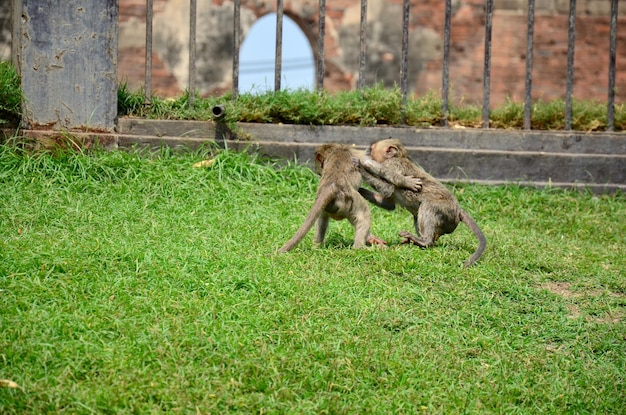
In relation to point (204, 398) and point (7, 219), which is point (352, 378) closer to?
point (204, 398)

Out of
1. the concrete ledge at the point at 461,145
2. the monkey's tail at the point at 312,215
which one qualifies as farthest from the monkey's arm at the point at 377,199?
the concrete ledge at the point at 461,145

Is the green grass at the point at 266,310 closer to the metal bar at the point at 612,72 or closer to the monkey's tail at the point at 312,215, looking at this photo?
the monkey's tail at the point at 312,215

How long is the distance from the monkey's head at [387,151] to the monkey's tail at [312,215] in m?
0.65

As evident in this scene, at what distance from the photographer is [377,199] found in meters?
6.49

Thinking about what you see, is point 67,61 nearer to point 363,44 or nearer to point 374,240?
point 363,44

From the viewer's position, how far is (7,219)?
6145 millimetres

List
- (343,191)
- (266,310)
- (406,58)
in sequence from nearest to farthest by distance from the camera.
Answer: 1. (266,310)
2. (343,191)
3. (406,58)

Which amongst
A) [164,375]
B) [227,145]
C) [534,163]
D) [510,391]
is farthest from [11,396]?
[534,163]

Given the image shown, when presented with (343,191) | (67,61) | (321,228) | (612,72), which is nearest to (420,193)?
(343,191)

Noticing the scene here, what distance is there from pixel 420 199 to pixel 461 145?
2.16m

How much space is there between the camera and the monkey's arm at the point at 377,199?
21.2 ft

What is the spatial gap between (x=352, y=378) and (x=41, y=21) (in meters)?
4.95

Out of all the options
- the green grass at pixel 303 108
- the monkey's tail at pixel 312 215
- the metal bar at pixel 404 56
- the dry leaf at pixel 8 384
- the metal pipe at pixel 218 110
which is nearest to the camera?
the dry leaf at pixel 8 384

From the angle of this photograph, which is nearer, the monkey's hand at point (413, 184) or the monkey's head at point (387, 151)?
the monkey's hand at point (413, 184)
